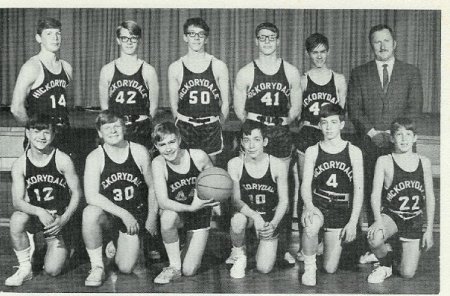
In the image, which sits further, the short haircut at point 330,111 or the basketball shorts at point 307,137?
the basketball shorts at point 307,137

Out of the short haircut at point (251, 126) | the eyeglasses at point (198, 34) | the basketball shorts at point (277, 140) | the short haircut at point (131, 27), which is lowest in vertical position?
the basketball shorts at point (277, 140)

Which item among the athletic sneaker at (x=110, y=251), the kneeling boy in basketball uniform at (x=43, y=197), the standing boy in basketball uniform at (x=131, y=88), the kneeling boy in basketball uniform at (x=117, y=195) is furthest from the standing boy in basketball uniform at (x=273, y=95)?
the kneeling boy in basketball uniform at (x=43, y=197)

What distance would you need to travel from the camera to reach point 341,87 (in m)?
2.71

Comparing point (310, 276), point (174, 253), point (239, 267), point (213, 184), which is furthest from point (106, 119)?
point (310, 276)

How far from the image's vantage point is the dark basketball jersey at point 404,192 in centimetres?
261

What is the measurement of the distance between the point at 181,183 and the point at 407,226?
1.07 m

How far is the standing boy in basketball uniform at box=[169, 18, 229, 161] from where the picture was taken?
2688 millimetres

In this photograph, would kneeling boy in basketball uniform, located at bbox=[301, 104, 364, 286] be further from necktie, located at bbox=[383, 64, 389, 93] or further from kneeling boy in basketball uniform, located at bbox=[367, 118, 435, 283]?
necktie, located at bbox=[383, 64, 389, 93]

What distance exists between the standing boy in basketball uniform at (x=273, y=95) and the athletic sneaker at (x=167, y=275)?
0.54 m

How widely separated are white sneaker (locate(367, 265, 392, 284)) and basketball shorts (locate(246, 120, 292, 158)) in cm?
68

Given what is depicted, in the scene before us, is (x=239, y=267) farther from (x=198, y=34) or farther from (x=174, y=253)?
(x=198, y=34)

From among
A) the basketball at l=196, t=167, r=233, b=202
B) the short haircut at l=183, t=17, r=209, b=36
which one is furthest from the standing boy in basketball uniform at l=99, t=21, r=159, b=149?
the basketball at l=196, t=167, r=233, b=202

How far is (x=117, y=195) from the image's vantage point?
2.55 metres

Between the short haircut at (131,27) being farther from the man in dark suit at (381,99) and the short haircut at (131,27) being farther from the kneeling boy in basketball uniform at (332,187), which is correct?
the man in dark suit at (381,99)
